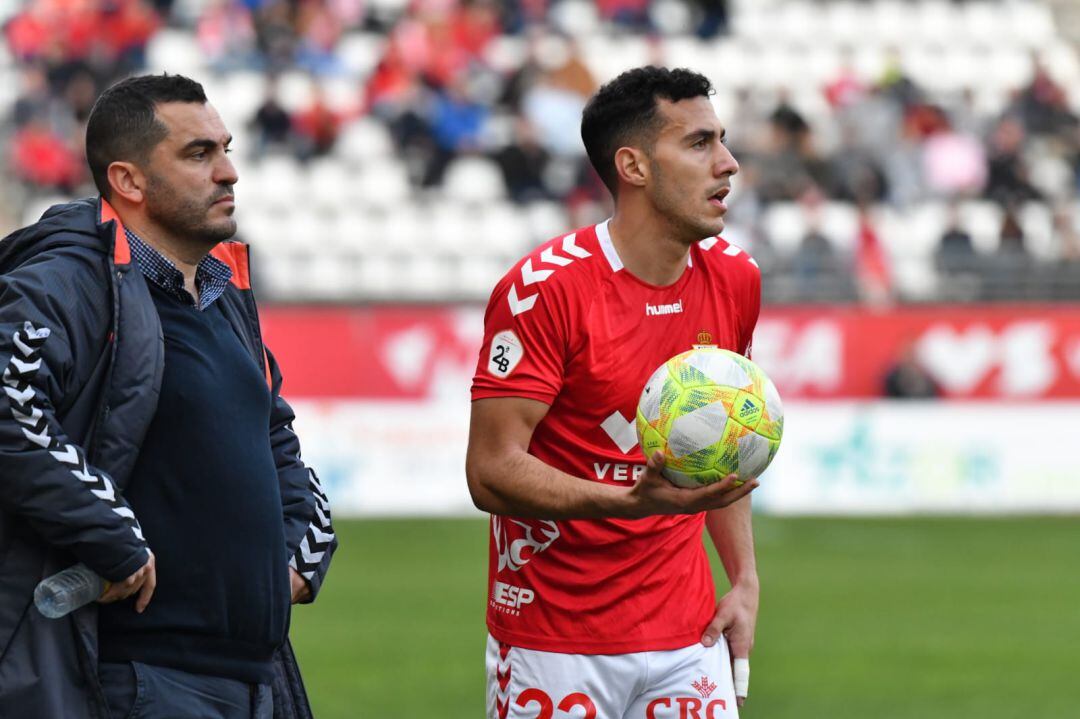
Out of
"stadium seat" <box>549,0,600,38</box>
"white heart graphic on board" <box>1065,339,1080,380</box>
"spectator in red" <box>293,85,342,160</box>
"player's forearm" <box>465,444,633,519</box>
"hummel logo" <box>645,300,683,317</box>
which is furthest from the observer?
"stadium seat" <box>549,0,600,38</box>

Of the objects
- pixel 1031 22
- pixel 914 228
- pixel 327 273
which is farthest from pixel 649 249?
pixel 1031 22

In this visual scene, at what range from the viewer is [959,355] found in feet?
68.3

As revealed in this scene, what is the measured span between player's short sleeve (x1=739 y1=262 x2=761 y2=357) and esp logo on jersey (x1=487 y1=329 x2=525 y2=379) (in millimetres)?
816

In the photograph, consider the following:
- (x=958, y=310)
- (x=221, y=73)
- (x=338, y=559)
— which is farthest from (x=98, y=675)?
(x=221, y=73)

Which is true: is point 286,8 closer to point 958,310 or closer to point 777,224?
point 777,224

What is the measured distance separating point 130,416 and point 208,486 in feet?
1.02

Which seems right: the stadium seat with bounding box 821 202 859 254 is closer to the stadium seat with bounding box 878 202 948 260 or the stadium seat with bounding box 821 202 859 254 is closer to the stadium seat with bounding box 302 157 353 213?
the stadium seat with bounding box 878 202 948 260

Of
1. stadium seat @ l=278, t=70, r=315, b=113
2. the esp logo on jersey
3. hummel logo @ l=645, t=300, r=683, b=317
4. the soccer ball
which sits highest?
stadium seat @ l=278, t=70, r=315, b=113

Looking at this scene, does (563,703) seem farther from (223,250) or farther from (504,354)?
(223,250)

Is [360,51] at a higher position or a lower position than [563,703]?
higher

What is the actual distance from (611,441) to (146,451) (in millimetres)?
1440

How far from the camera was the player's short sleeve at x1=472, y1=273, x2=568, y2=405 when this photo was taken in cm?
521

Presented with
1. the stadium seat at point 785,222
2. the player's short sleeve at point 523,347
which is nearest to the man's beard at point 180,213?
the player's short sleeve at point 523,347

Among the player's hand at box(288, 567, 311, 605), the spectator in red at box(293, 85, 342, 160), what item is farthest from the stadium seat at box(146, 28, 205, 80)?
the player's hand at box(288, 567, 311, 605)
